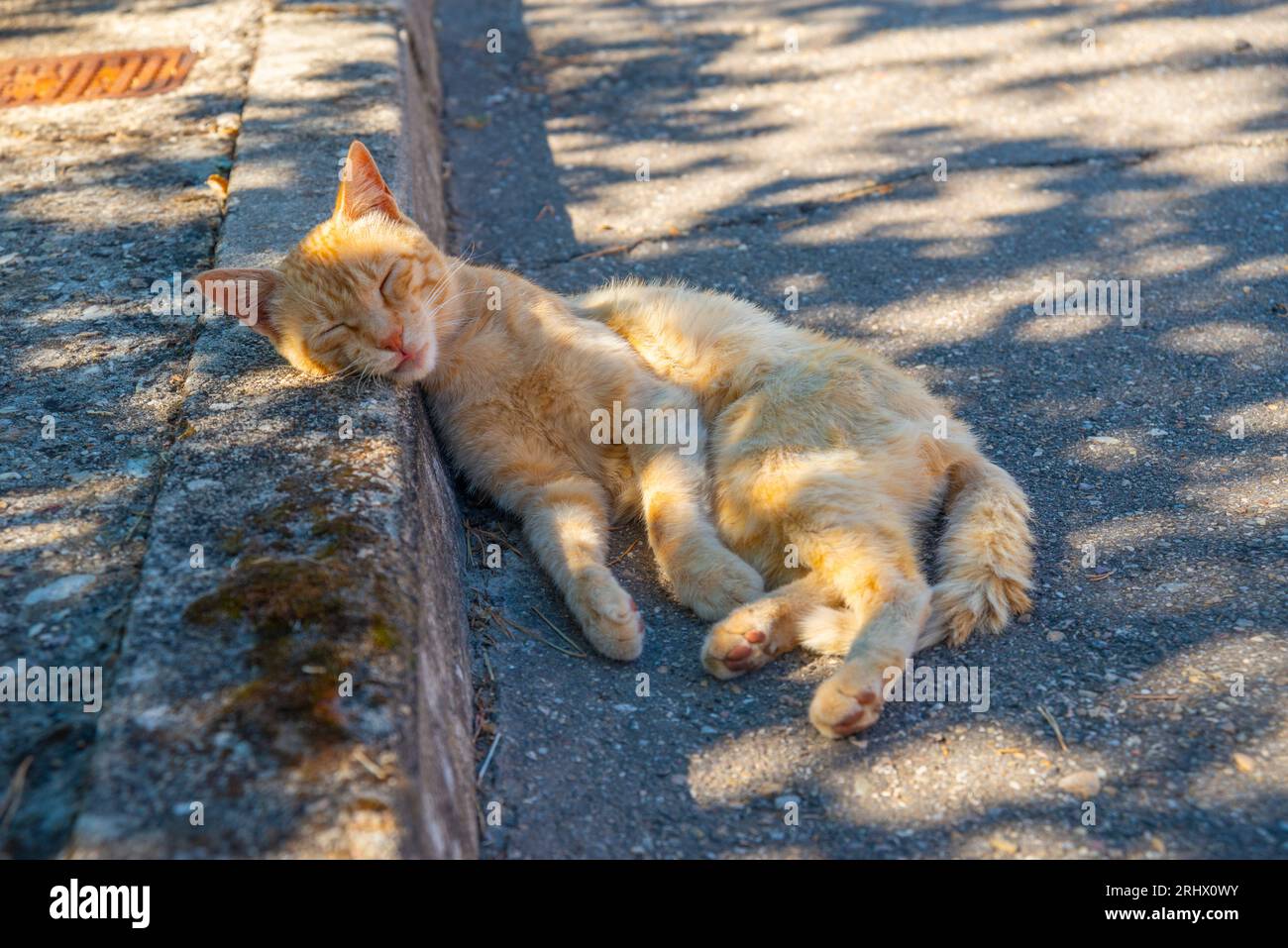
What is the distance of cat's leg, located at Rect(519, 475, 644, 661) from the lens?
2.90m

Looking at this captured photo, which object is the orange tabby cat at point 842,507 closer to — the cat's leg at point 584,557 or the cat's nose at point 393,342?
the cat's leg at point 584,557

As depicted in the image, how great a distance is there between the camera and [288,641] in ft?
7.25

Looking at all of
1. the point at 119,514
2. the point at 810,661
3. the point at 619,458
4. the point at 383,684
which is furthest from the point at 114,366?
the point at 810,661

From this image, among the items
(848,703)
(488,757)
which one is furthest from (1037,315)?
(488,757)

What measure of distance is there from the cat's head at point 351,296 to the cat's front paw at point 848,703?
5.11 ft

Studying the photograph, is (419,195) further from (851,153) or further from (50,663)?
(50,663)

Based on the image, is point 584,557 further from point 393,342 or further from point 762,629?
point 393,342

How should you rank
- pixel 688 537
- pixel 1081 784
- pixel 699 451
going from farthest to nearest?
1. pixel 699 451
2. pixel 688 537
3. pixel 1081 784

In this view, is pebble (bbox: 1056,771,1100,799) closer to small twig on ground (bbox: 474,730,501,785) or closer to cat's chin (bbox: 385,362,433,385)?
small twig on ground (bbox: 474,730,501,785)

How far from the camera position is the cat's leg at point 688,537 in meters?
3.04

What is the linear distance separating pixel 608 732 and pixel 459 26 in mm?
6230

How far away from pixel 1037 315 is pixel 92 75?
15.1 feet

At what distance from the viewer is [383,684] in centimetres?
216

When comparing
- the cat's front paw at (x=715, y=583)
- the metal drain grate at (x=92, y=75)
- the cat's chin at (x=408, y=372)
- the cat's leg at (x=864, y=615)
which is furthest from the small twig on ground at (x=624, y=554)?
the metal drain grate at (x=92, y=75)
